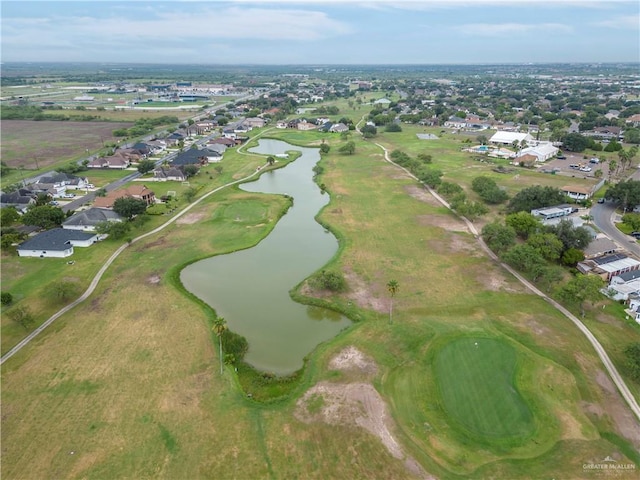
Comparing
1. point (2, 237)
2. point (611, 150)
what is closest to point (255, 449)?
point (2, 237)

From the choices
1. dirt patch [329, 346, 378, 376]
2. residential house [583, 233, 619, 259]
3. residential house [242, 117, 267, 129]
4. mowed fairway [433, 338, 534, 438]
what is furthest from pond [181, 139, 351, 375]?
residential house [242, 117, 267, 129]

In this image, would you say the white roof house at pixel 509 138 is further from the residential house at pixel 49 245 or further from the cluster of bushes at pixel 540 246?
the residential house at pixel 49 245

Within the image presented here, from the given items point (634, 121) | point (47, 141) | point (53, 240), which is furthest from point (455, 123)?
point (53, 240)

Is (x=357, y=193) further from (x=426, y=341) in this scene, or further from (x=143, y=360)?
(x=143, y=360)

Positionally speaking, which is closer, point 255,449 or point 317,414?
point 255,449

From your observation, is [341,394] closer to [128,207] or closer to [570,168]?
[128,207]

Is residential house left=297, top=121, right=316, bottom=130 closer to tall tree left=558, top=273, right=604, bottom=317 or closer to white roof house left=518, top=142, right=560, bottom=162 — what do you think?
white roof house left=518, top=142, right=560, bottom=162
